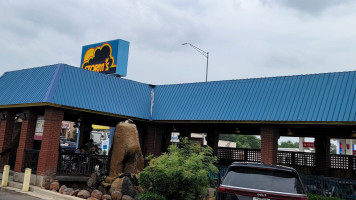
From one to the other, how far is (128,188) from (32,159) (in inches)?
233

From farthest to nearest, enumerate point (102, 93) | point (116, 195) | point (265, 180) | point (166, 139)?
point (166, 139) → point (102, 93) → point (116, 195) → point (265, 180)

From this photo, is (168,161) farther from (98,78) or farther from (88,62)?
(88,62)

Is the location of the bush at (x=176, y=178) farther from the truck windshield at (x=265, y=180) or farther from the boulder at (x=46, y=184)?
the boulder at (x=46, y=184)

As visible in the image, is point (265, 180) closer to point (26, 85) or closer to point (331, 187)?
point (331, 187)

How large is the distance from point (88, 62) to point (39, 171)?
1748cm

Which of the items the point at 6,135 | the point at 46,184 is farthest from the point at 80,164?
the point at 6,135

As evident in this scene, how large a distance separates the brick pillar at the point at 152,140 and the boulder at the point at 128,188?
25.0 ft

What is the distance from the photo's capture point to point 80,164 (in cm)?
1673

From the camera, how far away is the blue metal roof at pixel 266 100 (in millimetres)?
14031

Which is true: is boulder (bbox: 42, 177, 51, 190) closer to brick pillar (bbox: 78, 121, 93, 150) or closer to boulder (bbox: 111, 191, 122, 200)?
boulder (bbox: 111, 191, 122, 200)

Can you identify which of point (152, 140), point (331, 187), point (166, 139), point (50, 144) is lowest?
point (331, 187)

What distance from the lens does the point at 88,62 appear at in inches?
1230

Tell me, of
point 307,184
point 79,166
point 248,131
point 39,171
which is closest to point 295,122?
point 307,184

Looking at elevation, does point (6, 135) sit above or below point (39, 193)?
above
